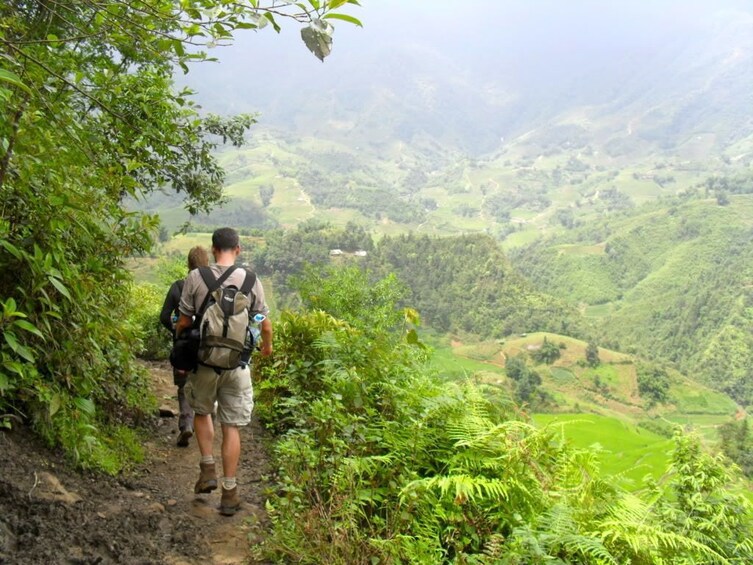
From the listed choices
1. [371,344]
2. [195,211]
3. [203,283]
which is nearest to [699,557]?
[371,344]

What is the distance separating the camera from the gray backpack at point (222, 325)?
3365mm

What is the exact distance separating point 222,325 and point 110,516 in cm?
120

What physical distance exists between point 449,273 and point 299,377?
9664 centimetres

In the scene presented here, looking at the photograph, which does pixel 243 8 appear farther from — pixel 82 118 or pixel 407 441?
pixel 82 118

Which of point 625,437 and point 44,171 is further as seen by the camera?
point 625,437

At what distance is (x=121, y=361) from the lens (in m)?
4.15

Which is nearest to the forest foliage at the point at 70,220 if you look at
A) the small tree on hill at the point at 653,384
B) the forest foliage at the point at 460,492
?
the forest foliage at the point at 460,492

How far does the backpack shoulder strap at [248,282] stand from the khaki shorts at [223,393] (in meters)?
0.54

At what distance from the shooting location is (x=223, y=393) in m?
3.63

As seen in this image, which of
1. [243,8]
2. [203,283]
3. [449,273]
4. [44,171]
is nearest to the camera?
[243,8]

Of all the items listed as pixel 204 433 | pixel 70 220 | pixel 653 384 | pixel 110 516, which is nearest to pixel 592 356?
pixel 653 384

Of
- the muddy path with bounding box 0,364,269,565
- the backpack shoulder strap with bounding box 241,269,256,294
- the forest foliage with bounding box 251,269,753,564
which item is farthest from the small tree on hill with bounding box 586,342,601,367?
the backpack shoulder strap with bounding box 241,269,256,294

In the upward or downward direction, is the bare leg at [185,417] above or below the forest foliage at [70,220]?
below

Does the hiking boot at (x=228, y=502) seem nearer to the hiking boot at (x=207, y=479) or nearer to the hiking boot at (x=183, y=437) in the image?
the hiking boot at (x=207, y=479)
